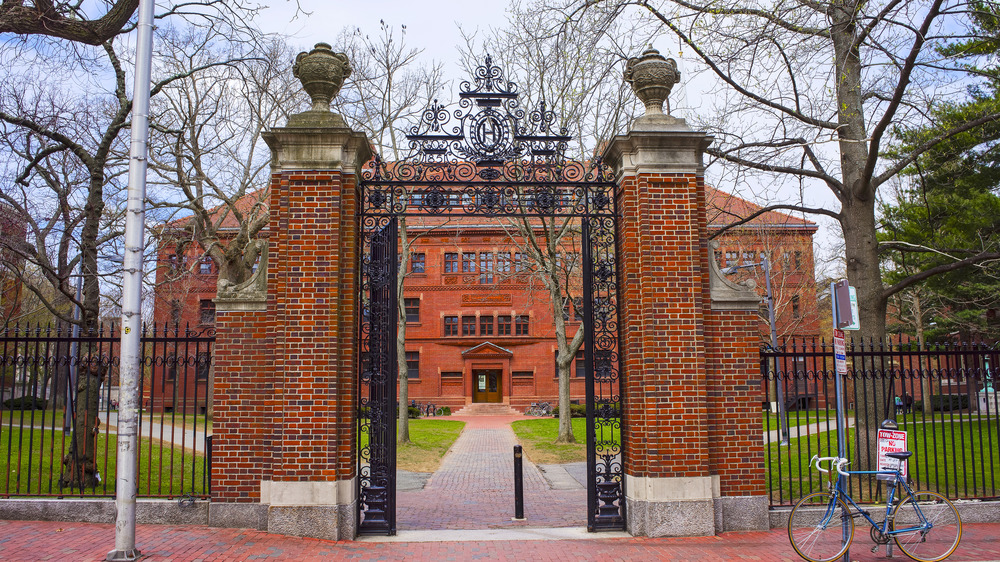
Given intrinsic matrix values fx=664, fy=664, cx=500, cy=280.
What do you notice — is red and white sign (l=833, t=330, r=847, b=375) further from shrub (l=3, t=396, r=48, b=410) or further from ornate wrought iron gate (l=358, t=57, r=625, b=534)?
shrub (l=3, t=396, r=48, b=410)

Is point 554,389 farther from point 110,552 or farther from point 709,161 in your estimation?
point 110,552

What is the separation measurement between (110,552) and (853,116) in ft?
38.3

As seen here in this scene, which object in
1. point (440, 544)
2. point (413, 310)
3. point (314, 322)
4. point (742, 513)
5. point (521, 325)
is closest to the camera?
point (440, 544)

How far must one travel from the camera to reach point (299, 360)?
7.41 meters

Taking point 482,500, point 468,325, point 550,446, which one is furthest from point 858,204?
point 468,325

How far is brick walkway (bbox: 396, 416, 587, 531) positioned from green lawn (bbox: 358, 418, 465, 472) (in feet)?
1.46

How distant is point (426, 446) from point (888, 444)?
15.0 m

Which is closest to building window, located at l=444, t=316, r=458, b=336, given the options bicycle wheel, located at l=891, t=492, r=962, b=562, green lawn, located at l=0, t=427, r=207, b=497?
green lawn, located at l=0, t=427, r=207, b=497

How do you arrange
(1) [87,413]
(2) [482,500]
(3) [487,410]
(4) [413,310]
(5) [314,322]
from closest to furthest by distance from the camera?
1. (5) [314,322]
2. (1) [87,413]
3. (2) [482,500]
4. (3) [487,410]
5. (4) [413,310]

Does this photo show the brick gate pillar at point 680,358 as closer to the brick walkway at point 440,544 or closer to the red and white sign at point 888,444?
the brick walkway at point 440,544

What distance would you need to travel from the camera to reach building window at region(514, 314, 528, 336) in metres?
42.4

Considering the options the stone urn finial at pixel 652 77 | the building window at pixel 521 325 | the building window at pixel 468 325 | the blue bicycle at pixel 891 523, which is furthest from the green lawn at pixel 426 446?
the building window at pixel 521 325

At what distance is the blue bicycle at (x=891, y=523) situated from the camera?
6535 millimetres

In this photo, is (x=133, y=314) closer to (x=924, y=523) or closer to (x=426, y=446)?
(x=924, y=523)
